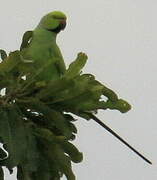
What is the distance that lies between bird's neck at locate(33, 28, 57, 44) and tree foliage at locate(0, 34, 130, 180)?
0.89 meters

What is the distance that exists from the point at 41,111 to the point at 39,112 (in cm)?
3

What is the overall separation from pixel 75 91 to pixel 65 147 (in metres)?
0.27

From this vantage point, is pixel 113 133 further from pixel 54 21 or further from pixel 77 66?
pixel 54 21

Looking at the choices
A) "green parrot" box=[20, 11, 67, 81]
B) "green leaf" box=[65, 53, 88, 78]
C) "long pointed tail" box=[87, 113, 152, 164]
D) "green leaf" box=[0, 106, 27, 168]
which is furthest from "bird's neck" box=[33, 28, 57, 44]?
"green leaf" box=[0, 106, 27, 168]

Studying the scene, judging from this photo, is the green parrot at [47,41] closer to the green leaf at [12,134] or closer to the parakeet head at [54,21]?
the parakeet head at [54,21]

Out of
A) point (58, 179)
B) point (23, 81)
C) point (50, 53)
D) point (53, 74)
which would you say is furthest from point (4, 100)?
point (50, 53)

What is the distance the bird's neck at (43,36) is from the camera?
2.87m

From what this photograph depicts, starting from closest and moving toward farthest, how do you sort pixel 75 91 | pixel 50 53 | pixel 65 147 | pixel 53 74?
pixel 75 91, pixel 65 147, pixel 53 74, pixel 50 53

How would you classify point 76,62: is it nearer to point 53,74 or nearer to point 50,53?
point 53,74

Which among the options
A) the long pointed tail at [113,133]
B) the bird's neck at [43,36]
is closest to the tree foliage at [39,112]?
the long pointed tail at [113,133]

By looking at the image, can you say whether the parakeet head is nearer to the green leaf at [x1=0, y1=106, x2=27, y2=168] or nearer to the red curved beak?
the red curved beak

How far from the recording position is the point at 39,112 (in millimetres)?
2000

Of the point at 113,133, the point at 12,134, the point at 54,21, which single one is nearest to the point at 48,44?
the point at 54,21

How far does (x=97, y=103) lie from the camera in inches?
78.7
